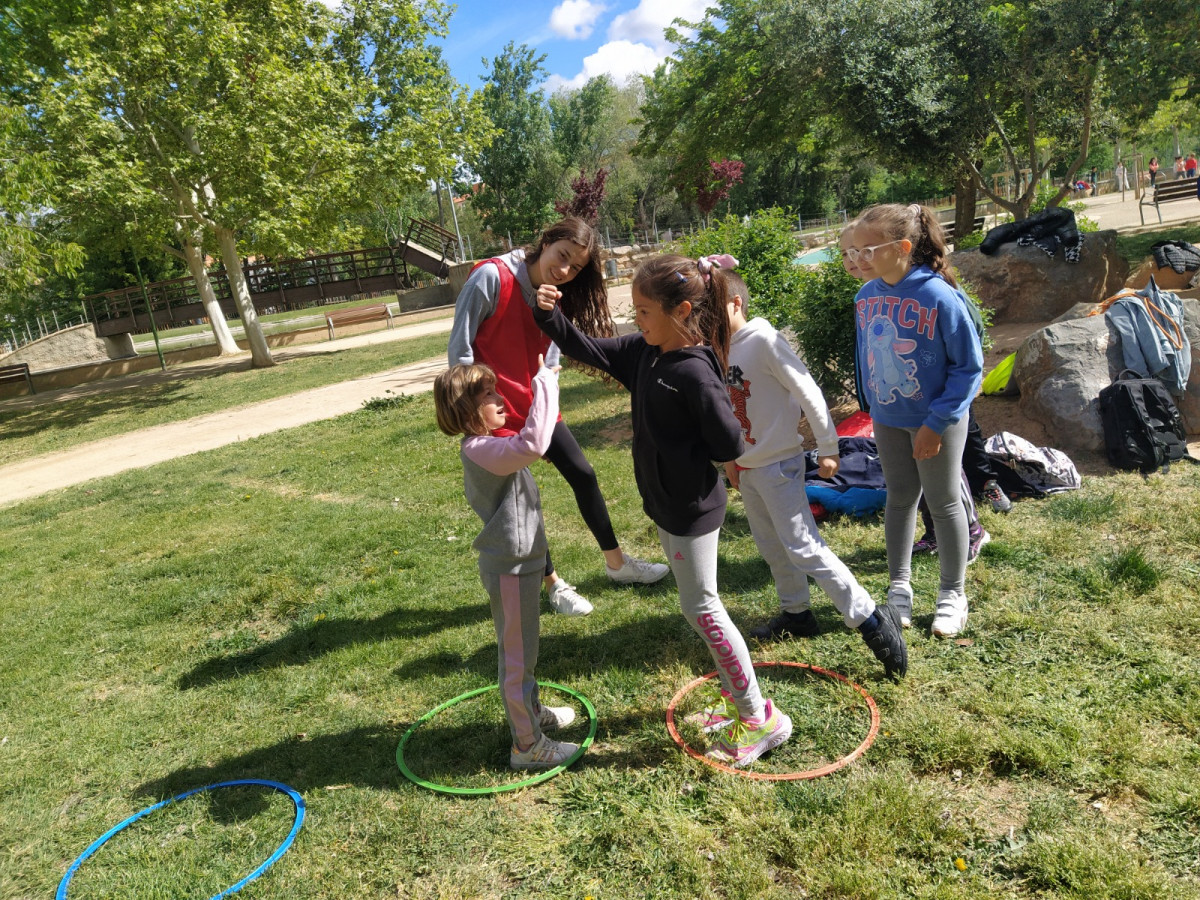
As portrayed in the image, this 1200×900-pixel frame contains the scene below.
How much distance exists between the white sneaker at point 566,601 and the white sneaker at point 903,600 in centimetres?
148

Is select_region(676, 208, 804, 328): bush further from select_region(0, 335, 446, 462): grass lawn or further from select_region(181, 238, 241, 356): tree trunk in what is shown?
select_region(181, 238, 241, 356): tree trunk

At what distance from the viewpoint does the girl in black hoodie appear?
105 inches

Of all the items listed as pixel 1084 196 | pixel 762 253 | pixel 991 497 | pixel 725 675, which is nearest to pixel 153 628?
pixel 725 675

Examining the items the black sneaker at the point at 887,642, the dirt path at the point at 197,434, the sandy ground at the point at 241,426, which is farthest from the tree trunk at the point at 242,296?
the black sneaker at the point at 887,642

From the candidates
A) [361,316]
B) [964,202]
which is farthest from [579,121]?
[964,202]

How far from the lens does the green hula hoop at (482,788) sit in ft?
9.62

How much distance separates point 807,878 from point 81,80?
18.6 meters

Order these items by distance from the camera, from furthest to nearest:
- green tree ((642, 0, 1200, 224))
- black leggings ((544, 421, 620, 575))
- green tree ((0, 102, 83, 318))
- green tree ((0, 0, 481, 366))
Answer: green tree ((0, 0, 481, 366))
green tree ((0, 102, 83, 318))
green tree ((642, 0, 1200, 224))
black leggings ((544, 421, 620, 575))

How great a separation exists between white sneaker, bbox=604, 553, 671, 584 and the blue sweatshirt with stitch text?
1521 millimetres

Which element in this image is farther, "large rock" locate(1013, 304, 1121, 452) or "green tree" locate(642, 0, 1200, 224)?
"green tree" locate(642, 0, 1200, 224)

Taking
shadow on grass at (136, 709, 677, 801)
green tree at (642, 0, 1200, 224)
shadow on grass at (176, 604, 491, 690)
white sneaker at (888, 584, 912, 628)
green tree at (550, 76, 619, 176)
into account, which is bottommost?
shadow on grass at (136, 709, 677, 801)

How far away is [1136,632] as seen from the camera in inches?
131

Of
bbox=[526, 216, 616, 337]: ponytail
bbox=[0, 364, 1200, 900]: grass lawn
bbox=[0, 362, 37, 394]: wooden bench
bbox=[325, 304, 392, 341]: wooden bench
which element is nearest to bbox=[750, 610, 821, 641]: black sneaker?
bbox=[0, 364, 1200, 900]: grass lawn

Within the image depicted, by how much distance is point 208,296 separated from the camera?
2156 cm
